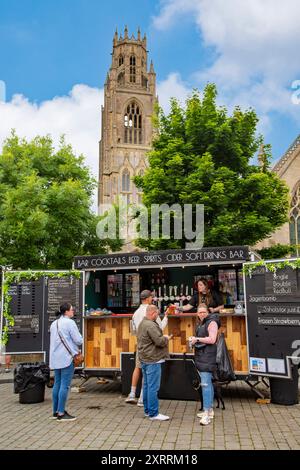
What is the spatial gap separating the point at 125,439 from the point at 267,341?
3.67m

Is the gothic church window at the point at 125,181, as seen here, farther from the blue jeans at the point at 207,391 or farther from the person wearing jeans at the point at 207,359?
the blue jeans at the point at 207,391

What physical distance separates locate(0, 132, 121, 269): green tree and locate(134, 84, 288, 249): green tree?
2951 millimetres

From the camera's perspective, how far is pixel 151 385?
23.3 feet

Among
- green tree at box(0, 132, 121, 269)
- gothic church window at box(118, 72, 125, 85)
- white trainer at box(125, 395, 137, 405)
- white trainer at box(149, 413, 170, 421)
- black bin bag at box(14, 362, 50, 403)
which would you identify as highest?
gothic church window at box(118, 72, 125, 85)

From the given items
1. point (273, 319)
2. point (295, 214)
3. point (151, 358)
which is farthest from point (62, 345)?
point (295, 214)

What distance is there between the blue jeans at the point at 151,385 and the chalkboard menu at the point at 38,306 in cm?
366

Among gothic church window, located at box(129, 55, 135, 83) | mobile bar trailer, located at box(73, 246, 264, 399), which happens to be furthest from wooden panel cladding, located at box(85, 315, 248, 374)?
gothic church window, located at box(129, 55, 135, 83)

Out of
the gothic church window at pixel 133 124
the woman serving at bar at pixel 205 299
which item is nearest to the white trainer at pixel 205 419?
the woman serving at bar at pixel 205 299

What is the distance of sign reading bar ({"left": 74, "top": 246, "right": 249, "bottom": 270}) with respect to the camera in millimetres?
9531

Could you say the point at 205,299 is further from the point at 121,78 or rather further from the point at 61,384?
the point at 121,78

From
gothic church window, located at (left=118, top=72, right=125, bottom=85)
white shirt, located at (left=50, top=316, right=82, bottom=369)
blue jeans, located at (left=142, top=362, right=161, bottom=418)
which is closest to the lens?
blue jeans, located at (left=142, top=362, right=161, bottom=418)

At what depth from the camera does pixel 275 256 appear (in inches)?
880

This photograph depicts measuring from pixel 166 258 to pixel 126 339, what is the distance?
80.9 inches

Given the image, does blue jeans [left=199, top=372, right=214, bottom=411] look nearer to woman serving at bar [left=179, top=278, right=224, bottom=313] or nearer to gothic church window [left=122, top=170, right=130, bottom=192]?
woman serving at bar [left=179, top=278, right=224, bottom=313]
